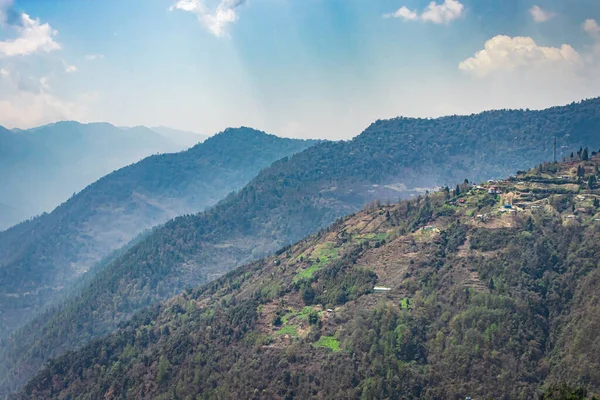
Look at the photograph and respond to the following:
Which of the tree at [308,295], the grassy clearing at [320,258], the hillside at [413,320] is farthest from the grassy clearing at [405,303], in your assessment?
the grassy clearing at [320,258]

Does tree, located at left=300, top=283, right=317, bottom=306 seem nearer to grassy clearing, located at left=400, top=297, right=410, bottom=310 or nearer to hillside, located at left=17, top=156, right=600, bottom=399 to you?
hillside, located at left=17, top=156, right=600, bottom=399

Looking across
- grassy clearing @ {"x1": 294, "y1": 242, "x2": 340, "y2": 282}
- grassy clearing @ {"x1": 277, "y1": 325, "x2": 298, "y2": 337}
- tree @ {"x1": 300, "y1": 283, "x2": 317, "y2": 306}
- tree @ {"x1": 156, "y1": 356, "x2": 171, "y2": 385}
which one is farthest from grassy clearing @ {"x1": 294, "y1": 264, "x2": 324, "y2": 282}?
tree @ {"x1": 156, "y1": 356, "x2": 171, "y2": 385}

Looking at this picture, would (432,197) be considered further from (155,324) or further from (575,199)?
(155,324)

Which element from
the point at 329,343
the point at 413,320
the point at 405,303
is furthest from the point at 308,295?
the point at 413,320

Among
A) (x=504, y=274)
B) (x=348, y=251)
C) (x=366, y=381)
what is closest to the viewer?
(x=366, y=381)

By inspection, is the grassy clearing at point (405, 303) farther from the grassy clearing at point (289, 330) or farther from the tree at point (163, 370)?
the tree at point (163, 370)

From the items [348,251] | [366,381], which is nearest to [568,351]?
[366,381]

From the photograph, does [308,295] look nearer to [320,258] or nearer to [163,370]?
[320,258]
